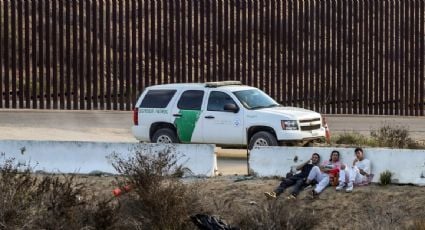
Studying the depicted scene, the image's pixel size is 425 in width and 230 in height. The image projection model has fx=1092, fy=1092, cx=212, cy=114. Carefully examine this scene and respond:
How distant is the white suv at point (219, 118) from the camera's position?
2238 cm

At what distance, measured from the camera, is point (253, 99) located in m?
23.2

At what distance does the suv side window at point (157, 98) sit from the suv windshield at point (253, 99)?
4.84 ft

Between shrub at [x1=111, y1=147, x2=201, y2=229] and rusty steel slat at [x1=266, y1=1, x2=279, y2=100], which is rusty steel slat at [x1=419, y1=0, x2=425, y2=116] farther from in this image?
shrub at [x1=111, y1=147, x2=201, y2=229]

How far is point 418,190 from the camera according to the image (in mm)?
19078

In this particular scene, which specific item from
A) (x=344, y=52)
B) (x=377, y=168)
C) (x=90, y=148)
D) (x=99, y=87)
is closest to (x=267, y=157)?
(x=377, y=168)

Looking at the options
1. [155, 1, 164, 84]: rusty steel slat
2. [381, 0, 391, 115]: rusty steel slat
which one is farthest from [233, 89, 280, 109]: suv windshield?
[381, 0, 391, 115]: rusty steel slat

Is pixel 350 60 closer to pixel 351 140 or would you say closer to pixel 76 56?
pixel 351 140

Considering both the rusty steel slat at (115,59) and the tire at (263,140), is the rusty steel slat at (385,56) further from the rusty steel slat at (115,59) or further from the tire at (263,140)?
the tire at (263,140)

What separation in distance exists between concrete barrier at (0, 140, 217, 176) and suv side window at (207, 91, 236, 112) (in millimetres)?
2142

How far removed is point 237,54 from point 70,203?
46.1 ft

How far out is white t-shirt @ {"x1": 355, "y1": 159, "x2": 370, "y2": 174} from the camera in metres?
19.4

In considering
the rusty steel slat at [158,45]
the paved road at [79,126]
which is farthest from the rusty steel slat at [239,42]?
the paved road at [79,126]

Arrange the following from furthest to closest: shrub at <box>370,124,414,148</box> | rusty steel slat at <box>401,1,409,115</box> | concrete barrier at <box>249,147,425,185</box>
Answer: rusty steel slat at <box>401,1,409,115</box> < shrub at <box>370,124,414,148</box> < concrete barrier at <box>249,147,425,185</box>

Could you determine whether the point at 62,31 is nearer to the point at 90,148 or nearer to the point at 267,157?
the point at 90,148
